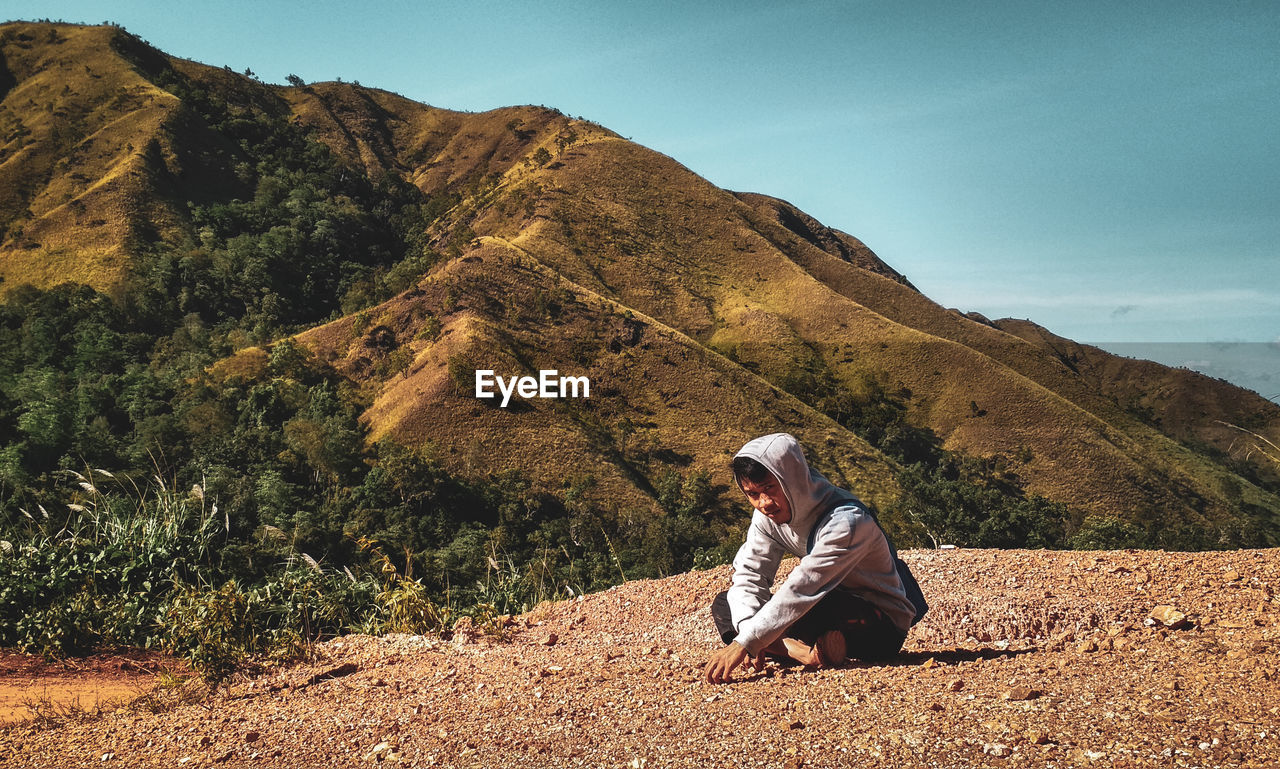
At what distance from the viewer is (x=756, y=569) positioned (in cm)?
343

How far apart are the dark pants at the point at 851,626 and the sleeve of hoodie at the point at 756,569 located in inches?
4.2

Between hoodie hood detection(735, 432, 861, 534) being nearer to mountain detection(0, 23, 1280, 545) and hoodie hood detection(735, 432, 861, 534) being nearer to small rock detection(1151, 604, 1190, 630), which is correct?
small rock detection(1151, 604, 1190, 630)

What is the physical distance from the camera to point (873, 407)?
2000 inches

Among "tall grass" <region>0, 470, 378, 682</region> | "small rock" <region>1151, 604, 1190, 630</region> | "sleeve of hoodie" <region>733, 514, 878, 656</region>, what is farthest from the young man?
"tall grass" <region>0, 470, 378, 682</region>

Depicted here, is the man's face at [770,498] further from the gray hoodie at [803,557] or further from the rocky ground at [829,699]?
the rocky ground at [829,699]

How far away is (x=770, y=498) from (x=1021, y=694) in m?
Answer: 1.12

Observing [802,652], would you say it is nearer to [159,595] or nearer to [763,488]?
[763,488]

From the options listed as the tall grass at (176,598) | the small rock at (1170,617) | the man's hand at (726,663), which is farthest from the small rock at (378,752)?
the small rock at (1170,617)

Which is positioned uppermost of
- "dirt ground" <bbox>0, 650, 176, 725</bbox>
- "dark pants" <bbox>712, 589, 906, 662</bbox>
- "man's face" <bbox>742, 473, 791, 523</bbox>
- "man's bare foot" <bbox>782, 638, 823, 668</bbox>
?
"man's face" <bbox>742, 473, 791, 523</bbox>

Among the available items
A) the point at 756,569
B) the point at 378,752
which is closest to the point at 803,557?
the point at 756,569

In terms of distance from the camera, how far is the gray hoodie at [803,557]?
305cm

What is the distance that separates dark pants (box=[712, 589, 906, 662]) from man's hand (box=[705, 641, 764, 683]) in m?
0.15

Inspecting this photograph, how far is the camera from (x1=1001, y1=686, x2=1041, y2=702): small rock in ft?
9.21

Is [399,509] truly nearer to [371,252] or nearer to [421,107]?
[371,252]
